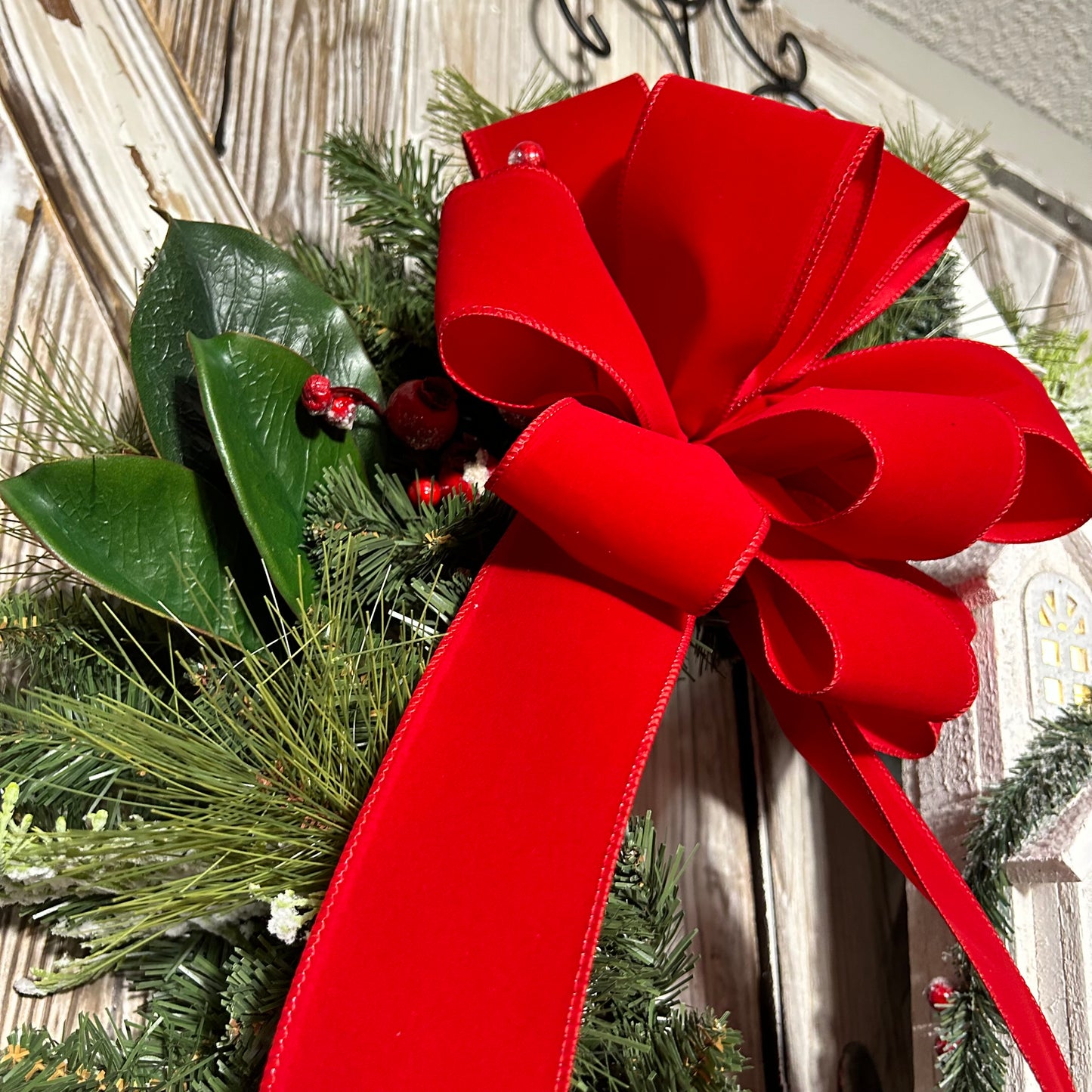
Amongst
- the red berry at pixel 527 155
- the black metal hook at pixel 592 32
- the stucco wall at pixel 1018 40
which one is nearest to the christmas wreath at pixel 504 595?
the red berry at pixel 527 155

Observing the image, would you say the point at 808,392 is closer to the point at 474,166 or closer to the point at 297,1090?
the point at 474,166

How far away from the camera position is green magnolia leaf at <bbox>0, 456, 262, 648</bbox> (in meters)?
0.34

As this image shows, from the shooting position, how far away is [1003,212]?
933mm

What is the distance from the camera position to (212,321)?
0.43m

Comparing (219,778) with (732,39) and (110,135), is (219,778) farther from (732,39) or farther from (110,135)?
(732,39)

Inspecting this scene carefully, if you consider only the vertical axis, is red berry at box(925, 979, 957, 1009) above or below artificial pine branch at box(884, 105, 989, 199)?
below

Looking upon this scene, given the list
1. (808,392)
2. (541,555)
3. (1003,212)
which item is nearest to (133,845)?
(541,555)

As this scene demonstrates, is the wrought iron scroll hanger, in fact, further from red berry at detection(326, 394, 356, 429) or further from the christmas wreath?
red berry at detection(326, 394, 356, 429)

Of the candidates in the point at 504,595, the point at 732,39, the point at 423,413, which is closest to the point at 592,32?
the point at 732,39

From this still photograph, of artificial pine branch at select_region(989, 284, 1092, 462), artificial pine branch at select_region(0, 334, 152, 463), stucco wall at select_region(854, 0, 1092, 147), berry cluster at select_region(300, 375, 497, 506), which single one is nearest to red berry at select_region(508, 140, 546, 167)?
berry cluster at select_region(300, 375, 497, 506)

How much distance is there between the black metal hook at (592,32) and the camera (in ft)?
2.54

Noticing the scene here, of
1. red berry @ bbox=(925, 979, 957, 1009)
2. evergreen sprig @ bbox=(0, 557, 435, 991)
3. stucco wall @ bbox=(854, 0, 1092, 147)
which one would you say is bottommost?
red berry @ bbox=(925, 979, 957, 1009)

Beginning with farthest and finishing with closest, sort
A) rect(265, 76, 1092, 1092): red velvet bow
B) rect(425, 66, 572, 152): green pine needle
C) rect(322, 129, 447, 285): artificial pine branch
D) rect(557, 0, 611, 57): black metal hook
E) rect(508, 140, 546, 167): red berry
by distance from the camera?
rect(557, 0, 611, 57): black metal hook → rect(425, 66, 572, 152): green pine needle → rect(322, 129, 447, 285): artificial pine branch → rect(508, 140, 546, 167): red berry → rect(265, 76, 1092, 1092): red velvet bow

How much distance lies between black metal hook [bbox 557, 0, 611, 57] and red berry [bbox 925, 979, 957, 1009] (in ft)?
2.41
